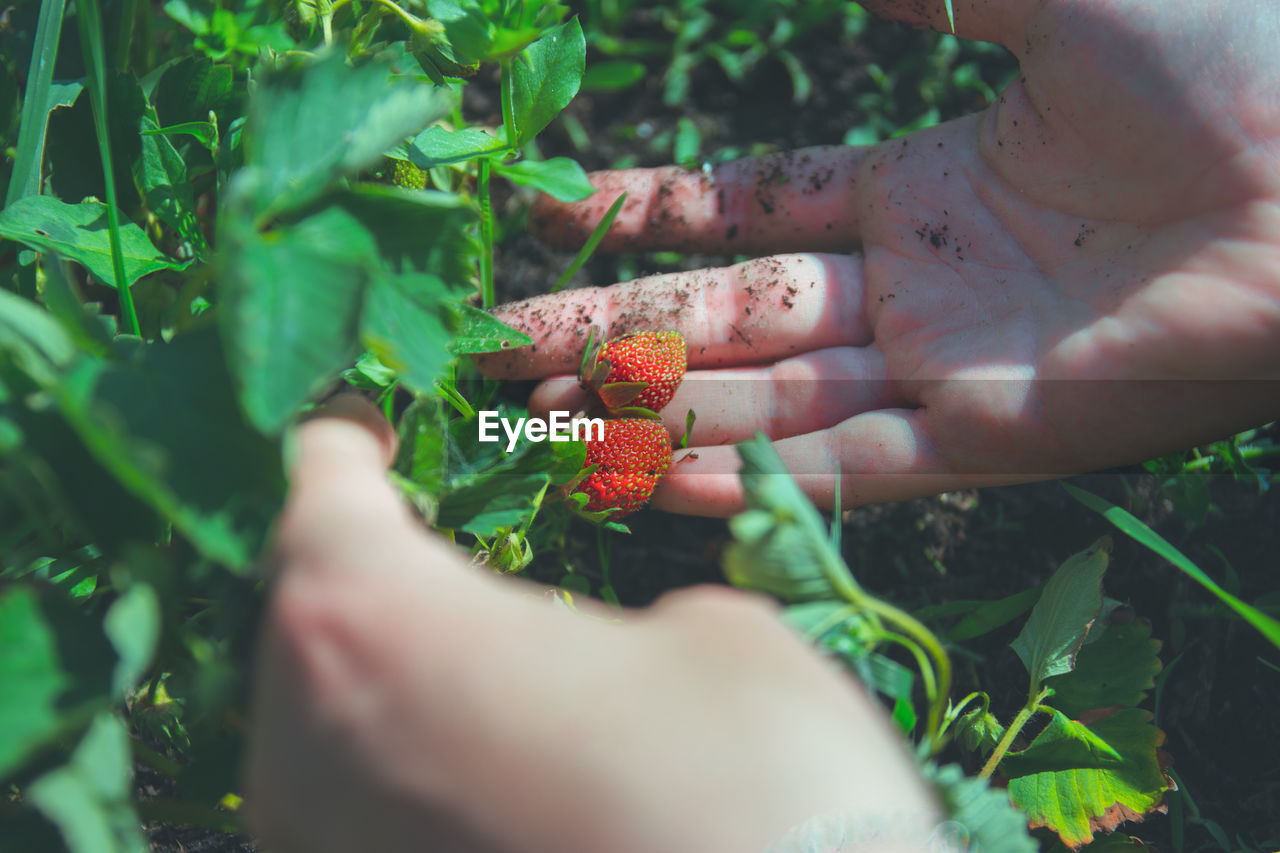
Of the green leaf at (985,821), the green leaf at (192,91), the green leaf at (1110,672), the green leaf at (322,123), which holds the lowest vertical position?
the green leaf at (1110,672)

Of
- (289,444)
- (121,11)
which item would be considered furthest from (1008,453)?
(121,11)

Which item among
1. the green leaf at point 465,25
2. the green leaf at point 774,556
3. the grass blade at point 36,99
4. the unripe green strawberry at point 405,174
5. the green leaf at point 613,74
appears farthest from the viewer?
the green leaf at point 613,74

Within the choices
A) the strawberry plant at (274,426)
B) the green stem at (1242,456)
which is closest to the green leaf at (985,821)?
the strawberry plant at (274,426)

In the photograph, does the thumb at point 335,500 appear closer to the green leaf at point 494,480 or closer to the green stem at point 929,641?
the green leaf at point 494,480

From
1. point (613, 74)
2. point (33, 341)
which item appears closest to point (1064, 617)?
point (33, 341)

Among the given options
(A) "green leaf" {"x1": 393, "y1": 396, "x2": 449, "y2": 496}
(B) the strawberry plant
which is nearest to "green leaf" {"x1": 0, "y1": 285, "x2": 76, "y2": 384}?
(B) the strawberry plant

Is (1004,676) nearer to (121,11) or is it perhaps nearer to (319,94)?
(319,94)

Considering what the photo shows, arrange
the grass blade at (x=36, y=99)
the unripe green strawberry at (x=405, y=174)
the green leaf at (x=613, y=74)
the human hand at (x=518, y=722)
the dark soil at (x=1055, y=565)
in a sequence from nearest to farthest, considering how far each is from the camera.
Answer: the human hand at (x=518, y=722) → the grass blade at (x=36, y=99) → the unripe green strawberry at (x=405, y=174) → the dark soil at (x=1055, y=565) → the green leaf at (x=613, y=74)

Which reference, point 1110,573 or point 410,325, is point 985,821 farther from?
point 1110,573

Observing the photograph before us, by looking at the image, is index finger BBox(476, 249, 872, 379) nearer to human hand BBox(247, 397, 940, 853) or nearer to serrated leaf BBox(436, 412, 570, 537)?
serrated leaf BBox(436, 412, 570, 537)
